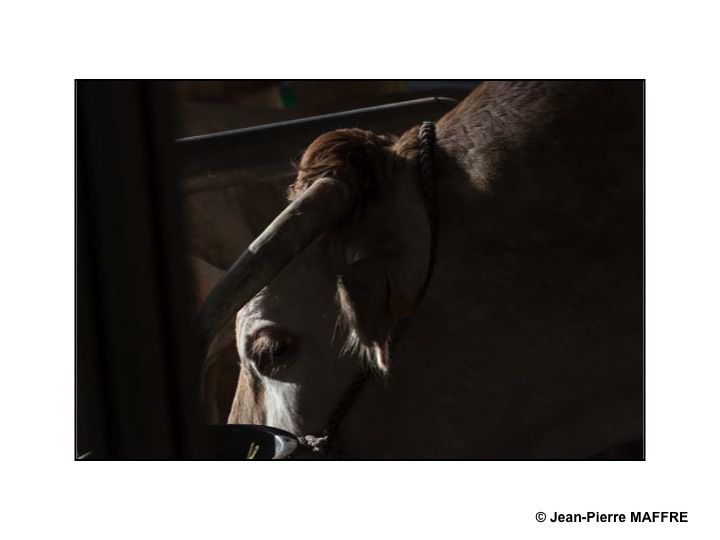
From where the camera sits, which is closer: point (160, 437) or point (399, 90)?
point (160, 437)

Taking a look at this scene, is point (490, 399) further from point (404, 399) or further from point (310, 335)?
point (310, 335)

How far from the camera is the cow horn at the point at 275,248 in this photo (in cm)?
127

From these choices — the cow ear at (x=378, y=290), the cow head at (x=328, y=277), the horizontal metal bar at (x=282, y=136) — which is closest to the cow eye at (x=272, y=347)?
the cow head at (x=328, y=277)

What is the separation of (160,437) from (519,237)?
2.40 ft

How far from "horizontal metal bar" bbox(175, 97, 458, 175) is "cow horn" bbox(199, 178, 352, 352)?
2.87 feet

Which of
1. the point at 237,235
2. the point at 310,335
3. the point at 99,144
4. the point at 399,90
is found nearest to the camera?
the point at 99,144

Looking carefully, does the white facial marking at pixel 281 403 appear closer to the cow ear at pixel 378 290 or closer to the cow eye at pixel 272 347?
the cow eye at pixel 272 347

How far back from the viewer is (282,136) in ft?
7.52

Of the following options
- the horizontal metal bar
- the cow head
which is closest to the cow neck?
the cow head

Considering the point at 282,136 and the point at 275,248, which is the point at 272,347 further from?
the point at 282,136

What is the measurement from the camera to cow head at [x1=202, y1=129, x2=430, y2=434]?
1.35 m

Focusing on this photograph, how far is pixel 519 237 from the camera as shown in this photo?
138 centimetres

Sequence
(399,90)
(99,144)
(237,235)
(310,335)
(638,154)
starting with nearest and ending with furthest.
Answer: (99,144) → (638,154) → (310,335) → (399,90) → (237,235)

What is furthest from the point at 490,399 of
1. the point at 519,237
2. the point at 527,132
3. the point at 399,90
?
the point at 399,90
